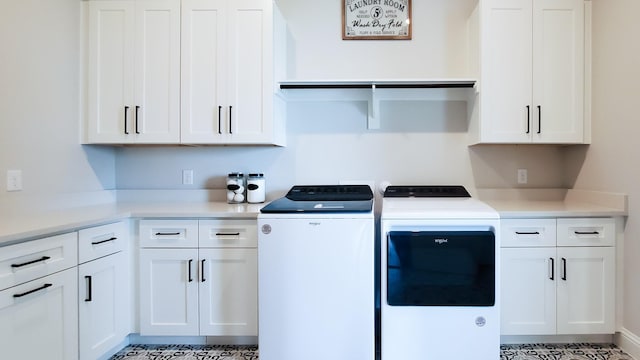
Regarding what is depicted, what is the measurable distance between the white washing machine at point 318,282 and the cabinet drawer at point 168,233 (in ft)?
1.85

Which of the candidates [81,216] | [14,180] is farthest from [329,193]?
[14,180]

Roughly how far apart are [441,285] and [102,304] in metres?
1.86

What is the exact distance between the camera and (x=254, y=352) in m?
2.07

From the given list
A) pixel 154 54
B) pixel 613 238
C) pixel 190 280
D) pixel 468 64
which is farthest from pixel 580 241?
pixel 154 54

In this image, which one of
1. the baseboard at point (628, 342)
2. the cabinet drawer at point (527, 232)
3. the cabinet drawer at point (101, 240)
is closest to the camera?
the cabinet drawer at point (101, 240)

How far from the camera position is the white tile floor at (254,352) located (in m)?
2.00

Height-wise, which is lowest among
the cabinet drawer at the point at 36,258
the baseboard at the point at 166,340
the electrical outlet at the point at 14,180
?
the baseboard at the point at 166,340

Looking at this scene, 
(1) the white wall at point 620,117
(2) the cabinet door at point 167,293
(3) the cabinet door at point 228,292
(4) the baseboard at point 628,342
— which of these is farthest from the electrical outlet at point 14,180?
(4) the baseboard at point 628,342

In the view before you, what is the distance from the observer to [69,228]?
1601mm

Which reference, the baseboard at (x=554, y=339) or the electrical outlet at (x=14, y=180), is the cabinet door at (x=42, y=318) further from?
the baseboard at (x=554, y=339)

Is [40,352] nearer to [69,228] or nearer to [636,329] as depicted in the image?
[69,228]

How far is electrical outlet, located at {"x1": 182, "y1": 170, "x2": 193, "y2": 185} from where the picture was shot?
2627 millimetres

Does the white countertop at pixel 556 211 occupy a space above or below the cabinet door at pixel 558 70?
below

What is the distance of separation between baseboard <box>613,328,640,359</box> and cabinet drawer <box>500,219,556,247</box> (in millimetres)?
677
